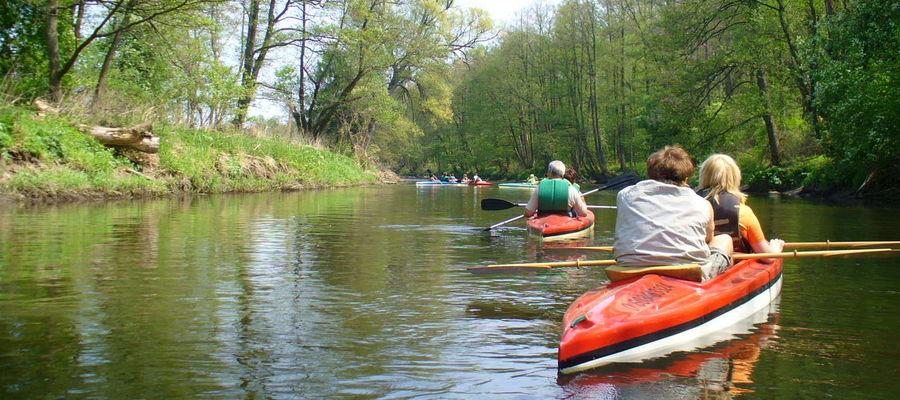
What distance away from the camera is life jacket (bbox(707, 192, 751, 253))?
5281 millimetres

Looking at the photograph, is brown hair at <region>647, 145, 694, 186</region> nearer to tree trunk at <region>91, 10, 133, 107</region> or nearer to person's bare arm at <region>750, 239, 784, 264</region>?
person's bare arm at <region>750, 239, 784, 264</region>

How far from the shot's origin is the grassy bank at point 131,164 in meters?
15.0

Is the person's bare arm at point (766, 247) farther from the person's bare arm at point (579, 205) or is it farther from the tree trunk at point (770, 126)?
the tree trunk at point (770, 126)

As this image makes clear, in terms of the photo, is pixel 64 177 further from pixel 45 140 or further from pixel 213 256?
pixel 213 256

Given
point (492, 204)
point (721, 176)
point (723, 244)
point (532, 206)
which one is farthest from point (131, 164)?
point (723, 244)

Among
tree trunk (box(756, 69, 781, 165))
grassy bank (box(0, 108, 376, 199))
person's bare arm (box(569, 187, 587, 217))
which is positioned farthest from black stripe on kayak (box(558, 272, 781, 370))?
tree trunk (box(756, 69, 781, 165))

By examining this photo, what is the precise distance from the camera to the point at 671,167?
4742 mm

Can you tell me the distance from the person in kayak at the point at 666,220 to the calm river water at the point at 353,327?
2.00ft

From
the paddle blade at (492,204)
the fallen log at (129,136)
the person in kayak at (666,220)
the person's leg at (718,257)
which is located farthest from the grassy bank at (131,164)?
the person's leg at (718,257)

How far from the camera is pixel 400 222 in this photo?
44.8ft

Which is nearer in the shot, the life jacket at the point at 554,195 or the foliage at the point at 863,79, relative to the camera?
the life jacket at the point at 554,195

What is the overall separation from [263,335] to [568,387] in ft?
6.75

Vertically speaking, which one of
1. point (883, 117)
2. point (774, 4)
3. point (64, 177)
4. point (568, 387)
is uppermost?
point (774, 4)

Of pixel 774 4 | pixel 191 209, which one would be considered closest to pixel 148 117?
pixel 191 209
